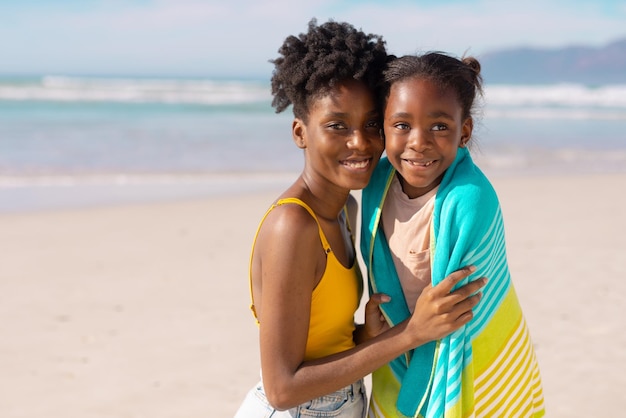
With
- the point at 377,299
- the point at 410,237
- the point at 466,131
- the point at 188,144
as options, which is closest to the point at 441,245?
the point at 410,237

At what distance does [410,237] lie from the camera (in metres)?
2.08

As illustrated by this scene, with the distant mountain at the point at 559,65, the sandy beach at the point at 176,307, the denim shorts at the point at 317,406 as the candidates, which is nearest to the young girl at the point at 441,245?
the denim shorts at the point at 317,406

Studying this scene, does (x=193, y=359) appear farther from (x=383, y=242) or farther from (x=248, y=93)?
(x=248, y=93)

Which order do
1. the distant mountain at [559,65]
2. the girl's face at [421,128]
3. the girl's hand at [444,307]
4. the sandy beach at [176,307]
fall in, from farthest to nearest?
1. the distant mountain at [559,65]
2. the sandy beach at [176,307]
3. the girl's face at [421,128]
4. the girl's hand at [444,307]

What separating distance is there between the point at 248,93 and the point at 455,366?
2927 centimetres

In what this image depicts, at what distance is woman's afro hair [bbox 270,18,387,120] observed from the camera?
2.04 m

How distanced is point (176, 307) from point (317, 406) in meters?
3.44

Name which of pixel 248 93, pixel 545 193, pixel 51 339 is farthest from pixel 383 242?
pixel 248 93

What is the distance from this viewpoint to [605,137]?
1638cm

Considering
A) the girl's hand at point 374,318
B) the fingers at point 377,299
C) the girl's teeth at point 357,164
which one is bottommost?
the girl's hand at point 374,318

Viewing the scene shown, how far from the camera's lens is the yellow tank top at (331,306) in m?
Answer: 2.03

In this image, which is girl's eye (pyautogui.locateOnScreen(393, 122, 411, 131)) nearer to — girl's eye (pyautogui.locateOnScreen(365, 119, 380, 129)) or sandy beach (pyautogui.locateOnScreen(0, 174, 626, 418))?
girl's eye (pyautogui.locateOnScreen(365, 119, 380, 129))

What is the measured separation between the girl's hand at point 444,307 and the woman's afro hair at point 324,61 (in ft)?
1.94

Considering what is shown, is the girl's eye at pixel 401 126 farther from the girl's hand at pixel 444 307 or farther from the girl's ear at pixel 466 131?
the girl's hand at pixel 444 307
